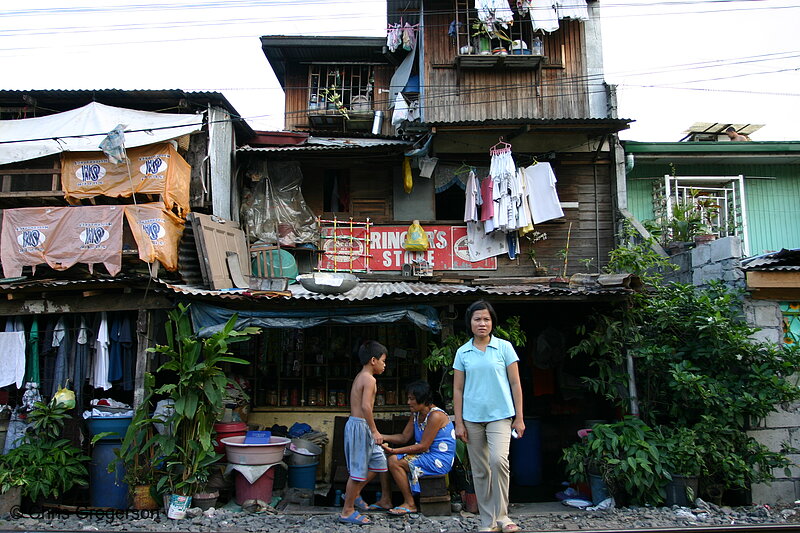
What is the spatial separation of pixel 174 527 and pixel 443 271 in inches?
239

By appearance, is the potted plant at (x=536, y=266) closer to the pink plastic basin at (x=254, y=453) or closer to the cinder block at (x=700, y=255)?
the cinder block at (x=700, y=255)

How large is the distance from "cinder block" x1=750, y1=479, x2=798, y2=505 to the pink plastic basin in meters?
6.27

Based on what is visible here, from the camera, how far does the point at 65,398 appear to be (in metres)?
7.77

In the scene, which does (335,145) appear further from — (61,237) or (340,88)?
(61,237)

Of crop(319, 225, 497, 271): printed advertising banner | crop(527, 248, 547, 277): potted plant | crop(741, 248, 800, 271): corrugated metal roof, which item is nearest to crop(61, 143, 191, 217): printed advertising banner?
crop(319, 225, 497, 271): printed advertising banner

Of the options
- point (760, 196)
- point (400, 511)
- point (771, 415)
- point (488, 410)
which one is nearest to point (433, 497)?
point (400, 511)

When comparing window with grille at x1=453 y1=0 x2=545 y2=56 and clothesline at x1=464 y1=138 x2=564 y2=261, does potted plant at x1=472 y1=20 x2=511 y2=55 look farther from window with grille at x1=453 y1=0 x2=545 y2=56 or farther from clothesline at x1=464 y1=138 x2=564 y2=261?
clothesline at x1=464 y1=138 x2=564 y2=261

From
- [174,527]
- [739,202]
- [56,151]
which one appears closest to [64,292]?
[56,151]

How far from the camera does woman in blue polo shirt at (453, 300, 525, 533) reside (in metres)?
4.76

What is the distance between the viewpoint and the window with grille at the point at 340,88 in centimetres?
1261

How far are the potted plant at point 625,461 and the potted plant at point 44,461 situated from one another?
6559mm

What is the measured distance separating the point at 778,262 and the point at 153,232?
9.05 meters

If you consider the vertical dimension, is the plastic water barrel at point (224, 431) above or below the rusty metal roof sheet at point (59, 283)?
below

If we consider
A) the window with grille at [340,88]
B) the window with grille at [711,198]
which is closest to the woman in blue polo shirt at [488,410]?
the window with grille at [711,198]
